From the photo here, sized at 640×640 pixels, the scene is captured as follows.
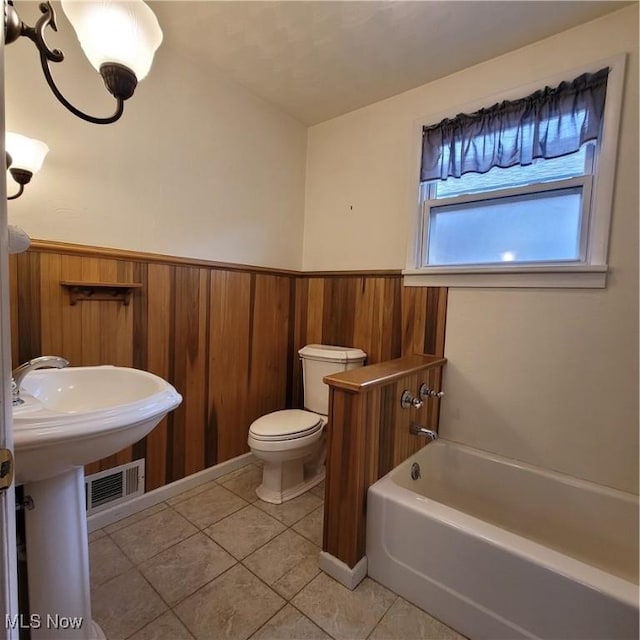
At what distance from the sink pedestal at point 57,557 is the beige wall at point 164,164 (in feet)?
3.43

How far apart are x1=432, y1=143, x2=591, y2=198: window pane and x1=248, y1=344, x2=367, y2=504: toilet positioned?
1.14m

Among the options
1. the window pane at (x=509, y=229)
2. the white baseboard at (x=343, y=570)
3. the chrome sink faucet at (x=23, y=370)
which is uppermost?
the window pane at (x=509, y=229)

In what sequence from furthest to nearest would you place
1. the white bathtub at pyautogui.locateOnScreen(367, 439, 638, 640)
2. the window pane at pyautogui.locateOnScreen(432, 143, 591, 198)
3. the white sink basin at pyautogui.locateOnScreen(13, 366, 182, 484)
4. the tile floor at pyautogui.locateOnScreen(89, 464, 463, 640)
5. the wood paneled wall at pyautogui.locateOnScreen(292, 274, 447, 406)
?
the wood paneled wall at pyautogui.locateOnScreen(292, 274, 447, 406), the window pane at pyautogui.locateOnScreen(432, 143, 591, 198), the tile floor at pyautogui.locateOnScreen(89, 464, 463, 640), the white bathtub at pyautogui.locateOnScreen(367, 439, 638, 640), the white sink basin at pyautogui.locateOnScreen(13, 366, 182, 484)

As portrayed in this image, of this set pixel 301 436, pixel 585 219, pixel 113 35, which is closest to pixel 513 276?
pixel 585 219

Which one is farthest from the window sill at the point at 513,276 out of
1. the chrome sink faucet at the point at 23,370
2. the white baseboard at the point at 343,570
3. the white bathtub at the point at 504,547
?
the chrome sink faucet at the point at 23,370

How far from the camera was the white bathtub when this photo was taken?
1.02 metres

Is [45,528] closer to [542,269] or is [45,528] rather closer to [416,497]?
[416,497]

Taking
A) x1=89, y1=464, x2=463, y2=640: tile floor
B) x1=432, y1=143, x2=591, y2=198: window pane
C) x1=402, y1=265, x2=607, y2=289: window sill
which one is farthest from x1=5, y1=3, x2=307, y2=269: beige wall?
x1=89, y1=464, x2=463, y2=640: tile floor

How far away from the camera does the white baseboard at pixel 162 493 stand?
1653 millimetres

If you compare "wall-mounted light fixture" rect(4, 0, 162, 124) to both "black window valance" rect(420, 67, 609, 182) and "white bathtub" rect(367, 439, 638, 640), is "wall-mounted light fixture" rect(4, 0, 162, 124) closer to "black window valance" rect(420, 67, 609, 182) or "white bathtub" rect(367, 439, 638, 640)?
"black window valance" rect(420, 67, 609, 182)

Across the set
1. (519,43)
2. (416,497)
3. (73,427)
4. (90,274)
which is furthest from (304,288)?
(73,427)

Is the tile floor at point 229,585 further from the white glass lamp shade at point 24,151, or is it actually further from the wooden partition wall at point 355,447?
the white glass lamp shade at point 24,151

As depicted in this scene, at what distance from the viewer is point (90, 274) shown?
60.8 inches

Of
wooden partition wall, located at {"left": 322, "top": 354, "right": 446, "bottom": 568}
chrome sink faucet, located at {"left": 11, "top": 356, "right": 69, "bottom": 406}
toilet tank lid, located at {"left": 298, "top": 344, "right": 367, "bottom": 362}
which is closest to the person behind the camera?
chrome sink faucet, located at {"left": 11, "top": 356, "right": 69, "bottom": 406}
